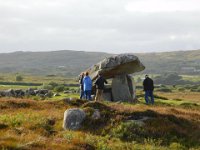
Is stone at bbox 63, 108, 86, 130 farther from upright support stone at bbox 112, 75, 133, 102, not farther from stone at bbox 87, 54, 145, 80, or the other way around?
upright support stone at bbox 112, 75, 133, 102

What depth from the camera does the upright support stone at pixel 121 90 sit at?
4757 centimetres

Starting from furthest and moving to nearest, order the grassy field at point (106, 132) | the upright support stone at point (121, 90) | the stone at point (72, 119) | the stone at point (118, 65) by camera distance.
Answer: the upright support stone at point (121, 90) → the stone at point (118, 65) → the stone at point (72, 119) → the grassy field at point (106, 132)

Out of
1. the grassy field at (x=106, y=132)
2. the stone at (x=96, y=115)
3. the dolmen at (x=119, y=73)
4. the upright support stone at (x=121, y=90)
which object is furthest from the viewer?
the upright support stone at (x=121, y=90)

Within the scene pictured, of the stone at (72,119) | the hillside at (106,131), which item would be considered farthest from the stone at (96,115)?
the stone at (72,119)

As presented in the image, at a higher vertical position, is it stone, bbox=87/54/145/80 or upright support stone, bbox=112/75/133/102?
stone, bbox=87/54/145/80

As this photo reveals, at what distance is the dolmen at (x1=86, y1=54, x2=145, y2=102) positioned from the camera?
47.0 metres

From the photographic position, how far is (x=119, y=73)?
49.2m

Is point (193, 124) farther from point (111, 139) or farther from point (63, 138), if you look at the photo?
point (63, 138)

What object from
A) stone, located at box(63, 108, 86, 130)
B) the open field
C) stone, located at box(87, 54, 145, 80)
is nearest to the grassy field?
the open field

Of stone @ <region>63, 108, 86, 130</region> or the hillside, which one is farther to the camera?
stone @ <region>63, 108, 86, 130</region>

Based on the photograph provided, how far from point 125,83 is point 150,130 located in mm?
23248

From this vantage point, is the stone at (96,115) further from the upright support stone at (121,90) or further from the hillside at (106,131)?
the upright support stone at (121,90)

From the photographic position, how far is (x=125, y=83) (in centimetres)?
4838

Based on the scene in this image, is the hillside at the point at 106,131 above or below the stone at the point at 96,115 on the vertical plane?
below
